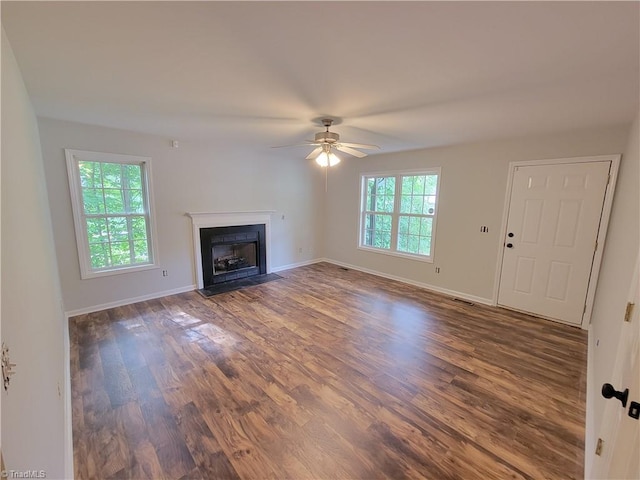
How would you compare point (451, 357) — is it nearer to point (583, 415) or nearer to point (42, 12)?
point (583, 415)

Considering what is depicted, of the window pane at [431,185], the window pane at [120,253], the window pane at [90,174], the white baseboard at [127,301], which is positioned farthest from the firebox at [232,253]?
the window pane at [431,185]

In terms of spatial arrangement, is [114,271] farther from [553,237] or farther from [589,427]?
[553,237]

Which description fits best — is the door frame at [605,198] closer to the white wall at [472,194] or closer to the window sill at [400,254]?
the white wall at [472,194]

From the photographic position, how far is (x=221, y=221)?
4586 mm

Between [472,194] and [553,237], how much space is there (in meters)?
1.12

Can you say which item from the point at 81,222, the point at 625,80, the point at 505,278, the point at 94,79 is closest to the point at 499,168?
the point at 505,278

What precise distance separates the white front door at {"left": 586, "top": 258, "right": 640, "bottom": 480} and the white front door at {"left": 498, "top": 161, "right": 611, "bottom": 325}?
7.91 ft

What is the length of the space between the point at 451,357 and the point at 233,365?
6.94ft

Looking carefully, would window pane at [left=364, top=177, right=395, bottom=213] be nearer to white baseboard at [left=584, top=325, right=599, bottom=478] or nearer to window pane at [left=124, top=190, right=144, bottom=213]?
white baseboard at [left=584, top=325, right=599, bottom=478]

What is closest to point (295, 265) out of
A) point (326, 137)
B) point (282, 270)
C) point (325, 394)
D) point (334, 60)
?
point (282, 270)

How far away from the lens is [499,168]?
3.71 m

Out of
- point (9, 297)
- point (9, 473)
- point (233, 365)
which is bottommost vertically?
point (233, 365)

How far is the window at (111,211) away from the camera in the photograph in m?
3.33

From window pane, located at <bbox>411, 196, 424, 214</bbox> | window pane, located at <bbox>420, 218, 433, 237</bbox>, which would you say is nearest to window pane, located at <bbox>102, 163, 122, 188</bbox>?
window pane, located at <bbox>411, 196, 424, 214</bbox>
